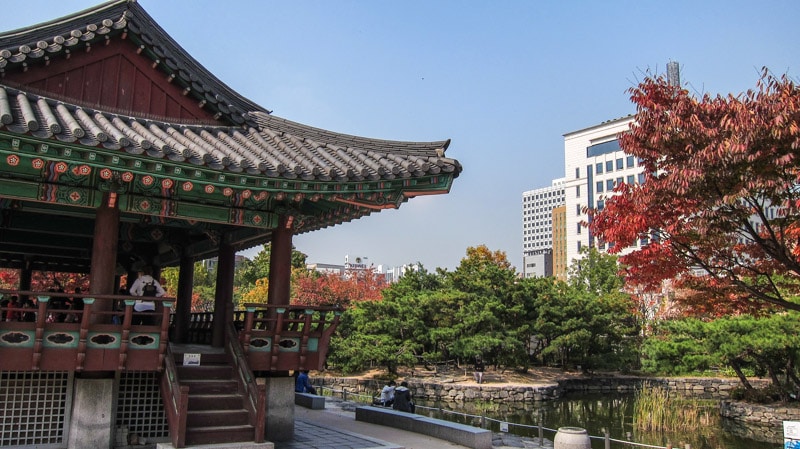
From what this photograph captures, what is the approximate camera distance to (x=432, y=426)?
1255 cm

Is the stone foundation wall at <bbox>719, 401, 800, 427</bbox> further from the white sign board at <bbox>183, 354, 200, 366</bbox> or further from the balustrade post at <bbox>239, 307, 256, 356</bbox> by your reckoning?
the white sign board at <bbox>183, 354, 200, 366</bbox>

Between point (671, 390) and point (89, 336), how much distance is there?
118ft

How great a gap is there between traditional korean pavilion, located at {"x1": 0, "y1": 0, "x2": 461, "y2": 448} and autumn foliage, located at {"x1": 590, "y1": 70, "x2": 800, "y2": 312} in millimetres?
3576

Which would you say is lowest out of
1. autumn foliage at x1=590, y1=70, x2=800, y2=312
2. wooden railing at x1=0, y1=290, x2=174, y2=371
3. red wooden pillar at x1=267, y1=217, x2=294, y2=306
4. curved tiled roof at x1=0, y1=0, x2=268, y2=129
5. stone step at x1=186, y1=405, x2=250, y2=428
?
stone step at x1=186, y1=405, x2=250, y2=428

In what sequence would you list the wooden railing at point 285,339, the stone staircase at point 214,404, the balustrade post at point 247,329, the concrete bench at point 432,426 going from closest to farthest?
the stone staircase at point 214,404, the balustrade post at point 247,329, the wooden railing at point 285,339, the concrete bench at point 432,426

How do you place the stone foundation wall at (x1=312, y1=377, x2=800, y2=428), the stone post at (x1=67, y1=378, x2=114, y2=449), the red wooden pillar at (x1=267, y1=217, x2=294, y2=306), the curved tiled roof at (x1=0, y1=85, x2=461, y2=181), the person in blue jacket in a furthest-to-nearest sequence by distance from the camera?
the stone foundation wall at (x1=312, y1=377, x2=800, y2=428) < the person in blue jacket < the red wooden pillar at (x1=267, y1=217, x2=294, y2=306) < the stone post at (x1=67, y1=378, x2=114, y2=449) < the curved tiled roof at (x1=0, y1=85, x2=461, y2=181)

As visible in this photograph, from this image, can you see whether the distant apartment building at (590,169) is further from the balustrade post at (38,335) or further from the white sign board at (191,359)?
the balustrade post at (38,335)

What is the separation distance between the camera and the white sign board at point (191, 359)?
10148 mm

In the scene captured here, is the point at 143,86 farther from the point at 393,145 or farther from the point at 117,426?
the point at 117,426

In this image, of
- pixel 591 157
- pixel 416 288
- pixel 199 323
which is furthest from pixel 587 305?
pixel 591 157

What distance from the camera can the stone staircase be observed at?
894cm

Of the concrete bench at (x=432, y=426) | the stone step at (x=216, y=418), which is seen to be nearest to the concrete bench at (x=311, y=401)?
the concrete bench at (x=432, y=426)

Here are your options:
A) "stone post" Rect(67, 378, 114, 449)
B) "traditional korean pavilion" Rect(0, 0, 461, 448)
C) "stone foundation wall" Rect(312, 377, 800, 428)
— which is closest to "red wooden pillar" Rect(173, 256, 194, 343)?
"traditional korean pavilion" Rect(0, 0, 461, 448)

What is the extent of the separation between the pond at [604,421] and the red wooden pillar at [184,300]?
7.49 meters
